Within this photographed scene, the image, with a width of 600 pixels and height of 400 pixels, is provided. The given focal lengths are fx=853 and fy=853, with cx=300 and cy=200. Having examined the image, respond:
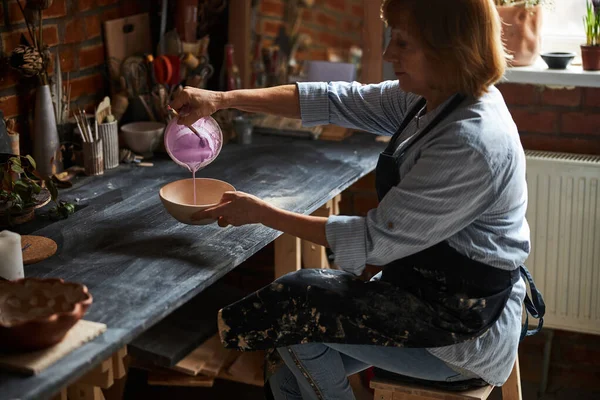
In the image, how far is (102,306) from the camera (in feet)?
5.67

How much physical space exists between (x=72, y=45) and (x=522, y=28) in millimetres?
1479

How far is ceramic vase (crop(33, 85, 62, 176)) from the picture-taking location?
8.15 feet

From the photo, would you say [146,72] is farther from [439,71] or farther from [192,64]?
[439,71]

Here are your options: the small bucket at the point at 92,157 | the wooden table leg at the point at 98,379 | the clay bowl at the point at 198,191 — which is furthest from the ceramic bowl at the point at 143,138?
the wooden table leg at the point at 98,379

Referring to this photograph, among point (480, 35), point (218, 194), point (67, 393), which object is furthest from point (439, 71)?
point (67, 393)

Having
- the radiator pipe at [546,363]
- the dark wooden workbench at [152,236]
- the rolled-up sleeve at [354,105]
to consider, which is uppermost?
the rolled-up sleeve at [354,105]

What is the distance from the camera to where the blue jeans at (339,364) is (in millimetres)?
1974

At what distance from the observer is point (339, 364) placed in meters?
2.06

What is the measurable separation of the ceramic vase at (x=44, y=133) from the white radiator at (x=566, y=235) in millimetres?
1566

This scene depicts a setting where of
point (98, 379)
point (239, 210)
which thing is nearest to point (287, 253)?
point (239, 210)

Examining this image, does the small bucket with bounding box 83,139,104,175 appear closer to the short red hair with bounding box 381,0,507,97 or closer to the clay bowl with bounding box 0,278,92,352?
the clay bowl with bounding box 0,278,92,352

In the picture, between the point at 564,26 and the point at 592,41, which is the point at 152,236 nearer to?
the point at 592,41

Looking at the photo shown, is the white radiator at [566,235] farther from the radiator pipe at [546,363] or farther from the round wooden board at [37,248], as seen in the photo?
the round wooden board at [37,248]

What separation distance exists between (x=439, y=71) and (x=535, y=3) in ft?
3.76
